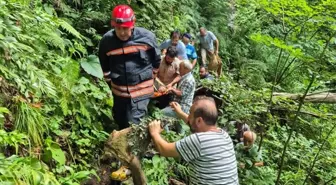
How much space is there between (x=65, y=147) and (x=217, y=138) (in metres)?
2.38

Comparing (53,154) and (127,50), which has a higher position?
(127,50)

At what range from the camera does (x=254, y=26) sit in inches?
652

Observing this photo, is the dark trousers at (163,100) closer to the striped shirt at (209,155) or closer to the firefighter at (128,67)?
the firefighter at (128,67)

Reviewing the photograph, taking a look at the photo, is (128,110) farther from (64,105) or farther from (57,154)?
(57,154)

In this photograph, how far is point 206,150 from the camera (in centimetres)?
318

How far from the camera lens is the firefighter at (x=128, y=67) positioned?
5023mm

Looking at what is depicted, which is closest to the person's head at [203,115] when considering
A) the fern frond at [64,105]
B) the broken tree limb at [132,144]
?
the broken tree limb at [132,144]

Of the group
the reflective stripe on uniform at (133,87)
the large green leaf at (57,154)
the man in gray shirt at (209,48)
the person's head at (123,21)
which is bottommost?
the man in gray shirt at (209,48)

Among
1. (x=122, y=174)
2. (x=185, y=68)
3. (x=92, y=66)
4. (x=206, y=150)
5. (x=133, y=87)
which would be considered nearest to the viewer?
(x=206, y=150)

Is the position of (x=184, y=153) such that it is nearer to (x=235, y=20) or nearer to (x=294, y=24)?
(x=294, y=24)

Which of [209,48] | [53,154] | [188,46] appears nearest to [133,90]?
[53,154]

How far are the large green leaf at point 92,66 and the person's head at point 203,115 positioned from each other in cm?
307

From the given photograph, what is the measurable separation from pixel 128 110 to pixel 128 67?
550 mm

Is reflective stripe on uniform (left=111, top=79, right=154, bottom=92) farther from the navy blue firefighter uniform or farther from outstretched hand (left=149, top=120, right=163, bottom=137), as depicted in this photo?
outstretched hand (left=149, top=120, right=163, bottom=137)
